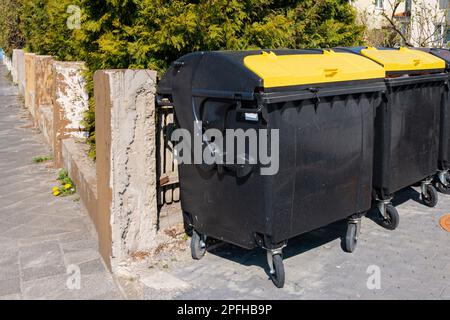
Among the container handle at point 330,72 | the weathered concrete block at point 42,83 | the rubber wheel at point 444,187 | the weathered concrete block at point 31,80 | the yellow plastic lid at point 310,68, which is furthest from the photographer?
the weathered concrete block at point 31,80

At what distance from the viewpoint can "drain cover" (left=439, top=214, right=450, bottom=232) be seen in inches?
218

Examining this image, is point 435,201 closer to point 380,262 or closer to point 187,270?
point 380,262

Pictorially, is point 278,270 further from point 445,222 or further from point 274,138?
point 445,222

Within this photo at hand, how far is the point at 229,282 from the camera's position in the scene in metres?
4.26

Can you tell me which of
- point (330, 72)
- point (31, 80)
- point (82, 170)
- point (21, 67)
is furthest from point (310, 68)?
point (21, 67)

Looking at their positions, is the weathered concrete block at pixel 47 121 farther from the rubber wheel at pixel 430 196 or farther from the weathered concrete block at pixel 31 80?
the rubber wheel at pixel 430 196

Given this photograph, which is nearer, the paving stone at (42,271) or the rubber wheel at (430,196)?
the paving stone at (42,271)

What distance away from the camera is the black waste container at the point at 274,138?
155 inches

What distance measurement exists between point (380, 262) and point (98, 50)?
3500mm

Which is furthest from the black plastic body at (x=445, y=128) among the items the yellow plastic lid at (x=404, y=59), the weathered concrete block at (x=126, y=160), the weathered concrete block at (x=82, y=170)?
the weathered concrete block at (x=82, y=170)

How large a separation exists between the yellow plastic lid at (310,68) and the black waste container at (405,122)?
0.49 meters
